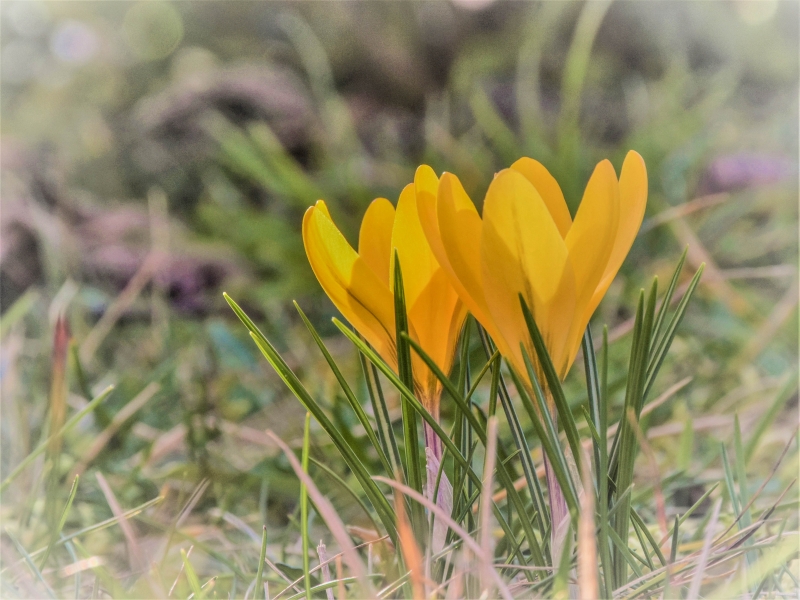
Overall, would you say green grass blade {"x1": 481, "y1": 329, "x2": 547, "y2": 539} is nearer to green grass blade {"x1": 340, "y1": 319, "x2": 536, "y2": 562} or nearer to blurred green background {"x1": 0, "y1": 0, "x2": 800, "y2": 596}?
green grass blade {"x1": 340, "y1": 319, "x2": 536, "y2": 562}

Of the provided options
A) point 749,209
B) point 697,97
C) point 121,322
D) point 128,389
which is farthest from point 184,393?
point 697,97

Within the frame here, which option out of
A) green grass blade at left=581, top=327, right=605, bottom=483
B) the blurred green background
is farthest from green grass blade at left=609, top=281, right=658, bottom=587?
the blurred green background

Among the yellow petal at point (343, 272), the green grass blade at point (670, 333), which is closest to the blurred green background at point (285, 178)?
the green grass blade at point (670, 333)

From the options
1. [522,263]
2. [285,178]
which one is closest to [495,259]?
[522,263]

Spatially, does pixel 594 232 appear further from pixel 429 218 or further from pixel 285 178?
pixel 285 178

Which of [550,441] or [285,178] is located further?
[285,178]

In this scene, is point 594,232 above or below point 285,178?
above

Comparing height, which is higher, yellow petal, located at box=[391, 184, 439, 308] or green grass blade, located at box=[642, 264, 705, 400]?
yellow petal, located at box=[391, 184, 439, 308]

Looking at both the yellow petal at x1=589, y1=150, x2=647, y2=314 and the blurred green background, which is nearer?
the yellow petal at x1=589, y1=150, x2=647, y2=314
